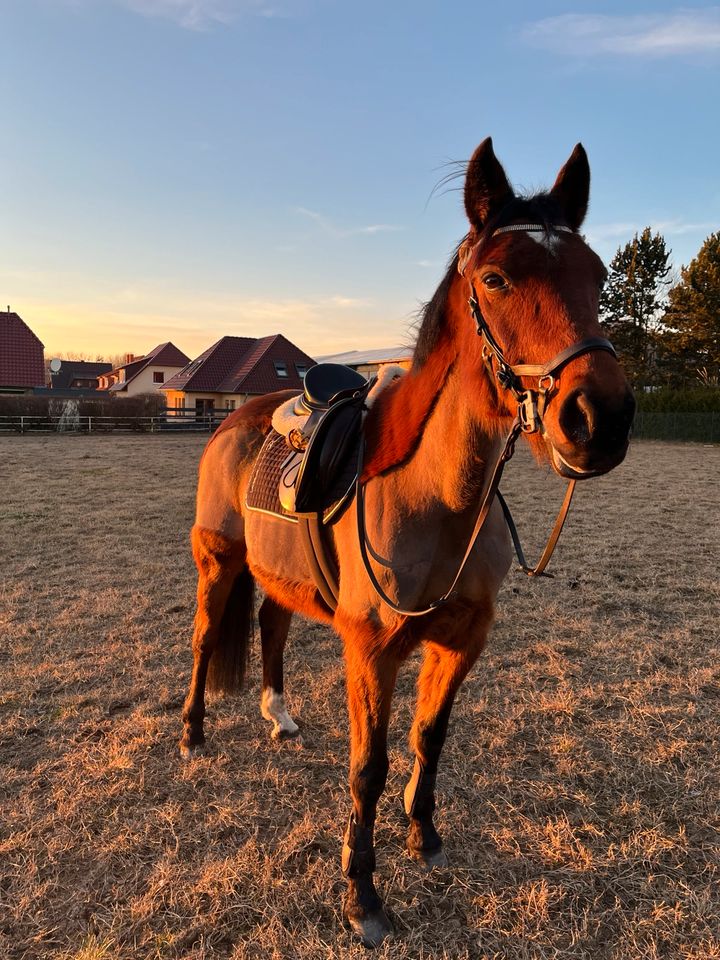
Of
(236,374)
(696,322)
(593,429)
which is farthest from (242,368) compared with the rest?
(593,429)

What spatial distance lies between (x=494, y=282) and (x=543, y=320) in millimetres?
191

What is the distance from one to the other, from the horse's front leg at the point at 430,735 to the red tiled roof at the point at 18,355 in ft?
108

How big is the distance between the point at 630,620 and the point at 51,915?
4.67 meters

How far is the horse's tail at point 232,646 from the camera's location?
3396mm

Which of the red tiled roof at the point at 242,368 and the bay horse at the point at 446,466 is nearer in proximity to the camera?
the bay horse at the point at 446,466

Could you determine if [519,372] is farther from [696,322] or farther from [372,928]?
[696,322]

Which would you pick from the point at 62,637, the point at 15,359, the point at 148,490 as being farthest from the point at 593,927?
the point at 15,359

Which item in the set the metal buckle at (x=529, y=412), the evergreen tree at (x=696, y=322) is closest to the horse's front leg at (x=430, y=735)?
the metal buckle at (x=529, y=412)

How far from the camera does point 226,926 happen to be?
2.08 metres

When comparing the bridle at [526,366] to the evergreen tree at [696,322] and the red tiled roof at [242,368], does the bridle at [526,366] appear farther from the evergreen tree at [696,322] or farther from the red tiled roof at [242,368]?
the evergreen tree at [696,322]

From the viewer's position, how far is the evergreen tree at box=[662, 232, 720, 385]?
31.1 metres

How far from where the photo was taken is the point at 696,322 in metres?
31.6

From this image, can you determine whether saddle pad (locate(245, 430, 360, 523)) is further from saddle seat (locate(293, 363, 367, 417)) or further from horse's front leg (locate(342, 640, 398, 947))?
horse's front leg (locate(342, 640, 398, 947))

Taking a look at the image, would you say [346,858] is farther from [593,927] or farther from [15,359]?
[15,359]
